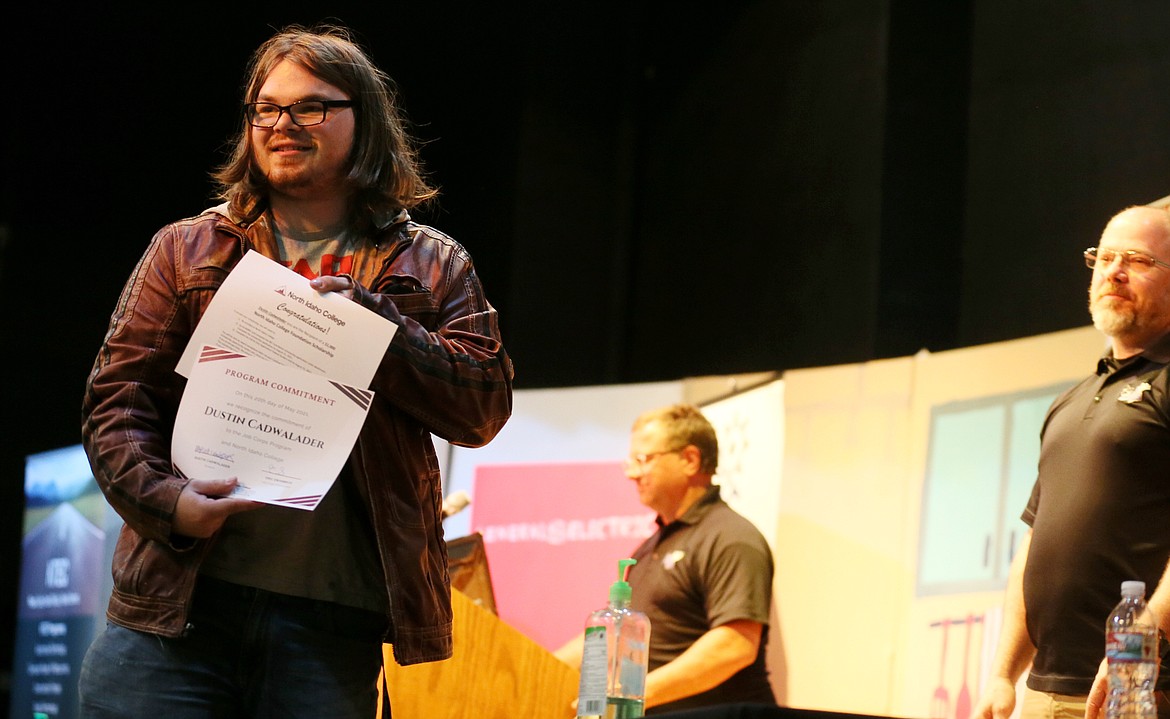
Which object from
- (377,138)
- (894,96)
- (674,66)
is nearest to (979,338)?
(894,96)

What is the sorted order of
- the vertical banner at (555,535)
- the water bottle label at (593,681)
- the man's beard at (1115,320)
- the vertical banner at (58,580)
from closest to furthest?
the water bottle label at (593,681), the man's beard at (1115,320), the vertical banner at (555,535), the vertical banner at (58,580)

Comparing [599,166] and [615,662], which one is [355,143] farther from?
[599,166]

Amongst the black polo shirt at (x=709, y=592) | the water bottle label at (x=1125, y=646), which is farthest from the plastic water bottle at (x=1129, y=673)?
the black polo shirt at (x=709, y=592)

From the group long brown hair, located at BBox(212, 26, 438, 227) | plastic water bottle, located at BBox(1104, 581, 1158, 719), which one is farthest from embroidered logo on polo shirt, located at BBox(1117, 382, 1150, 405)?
long brown hair, located at BBox(212, 26, 438, 227)

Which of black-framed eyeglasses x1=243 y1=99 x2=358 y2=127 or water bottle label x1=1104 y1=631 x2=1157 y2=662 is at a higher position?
black-framed eyeglasses x1=243 y1=99 x2=358 y2=127

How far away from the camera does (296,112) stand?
67.7 inches

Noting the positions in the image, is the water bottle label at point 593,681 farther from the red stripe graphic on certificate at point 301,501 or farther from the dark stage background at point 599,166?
the dark stage background at point 599,166

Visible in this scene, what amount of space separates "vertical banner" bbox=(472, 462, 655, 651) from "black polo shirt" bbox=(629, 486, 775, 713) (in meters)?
0.32

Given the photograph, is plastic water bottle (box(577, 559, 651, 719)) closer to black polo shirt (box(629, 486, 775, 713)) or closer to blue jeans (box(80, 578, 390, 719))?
blue jeans (box(80, 578, 390, 719))

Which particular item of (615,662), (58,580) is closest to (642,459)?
(615,662)

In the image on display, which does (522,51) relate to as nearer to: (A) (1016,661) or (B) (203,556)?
(A) (1016,661)

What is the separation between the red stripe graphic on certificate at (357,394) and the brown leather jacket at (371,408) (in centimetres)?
2

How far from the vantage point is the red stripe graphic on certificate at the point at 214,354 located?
1.55m

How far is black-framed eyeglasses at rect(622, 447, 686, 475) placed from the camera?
15.0ft
